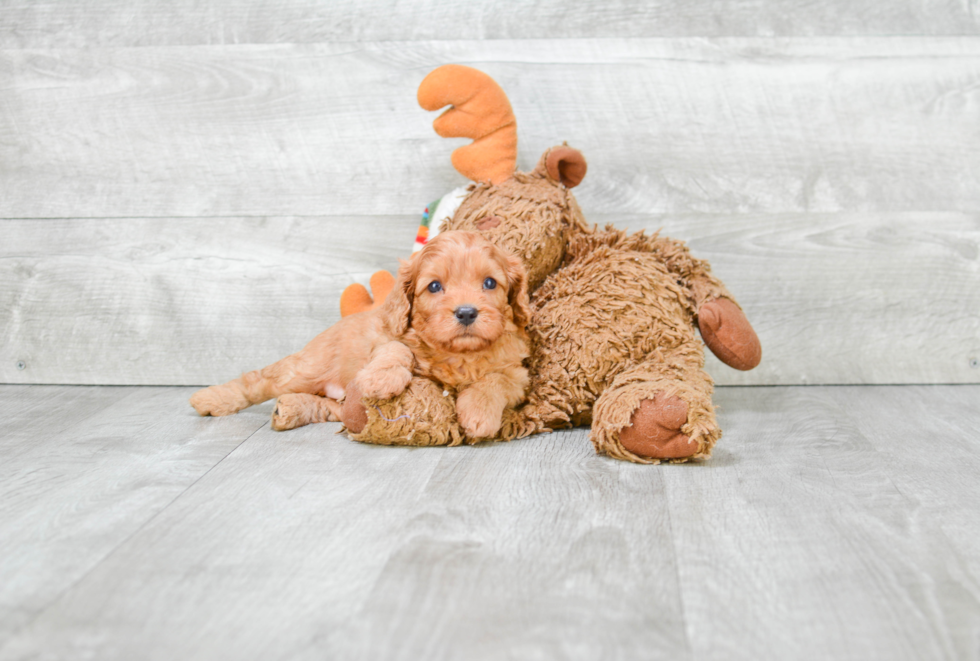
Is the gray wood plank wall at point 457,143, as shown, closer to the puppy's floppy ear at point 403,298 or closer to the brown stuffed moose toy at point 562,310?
the brown stuffed moose toy at point 562,310

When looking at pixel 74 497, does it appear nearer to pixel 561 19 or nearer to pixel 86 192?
pixel 86 192

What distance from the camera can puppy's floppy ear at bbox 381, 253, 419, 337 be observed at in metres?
1.45

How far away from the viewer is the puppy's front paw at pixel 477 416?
144cm

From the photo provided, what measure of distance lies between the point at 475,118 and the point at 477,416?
2.04 ft

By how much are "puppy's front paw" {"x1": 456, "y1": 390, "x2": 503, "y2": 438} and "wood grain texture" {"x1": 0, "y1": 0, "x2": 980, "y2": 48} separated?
996mm

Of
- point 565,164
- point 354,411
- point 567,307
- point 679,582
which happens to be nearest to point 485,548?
point 679,582

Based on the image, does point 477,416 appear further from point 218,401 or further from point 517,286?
point 218,401

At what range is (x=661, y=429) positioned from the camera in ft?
4.43

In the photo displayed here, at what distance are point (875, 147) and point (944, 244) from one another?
30 cm

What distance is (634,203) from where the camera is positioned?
2.00 m

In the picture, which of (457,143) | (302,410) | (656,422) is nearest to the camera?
(656,422)

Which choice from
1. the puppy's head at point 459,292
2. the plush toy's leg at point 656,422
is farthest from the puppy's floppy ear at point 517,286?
the plush toy's leg at point 656,422

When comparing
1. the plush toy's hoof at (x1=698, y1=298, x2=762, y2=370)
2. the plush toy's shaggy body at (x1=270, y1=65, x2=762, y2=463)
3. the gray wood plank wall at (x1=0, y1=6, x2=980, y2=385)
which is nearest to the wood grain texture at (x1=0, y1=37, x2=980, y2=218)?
the gray wood plank wall at (x1=0, y1=6, x2=980, y2=385)

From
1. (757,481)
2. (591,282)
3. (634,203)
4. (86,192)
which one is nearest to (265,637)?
(757,481)
